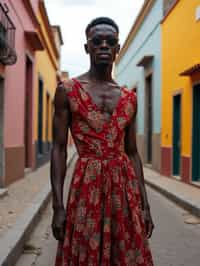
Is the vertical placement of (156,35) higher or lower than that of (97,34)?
higher

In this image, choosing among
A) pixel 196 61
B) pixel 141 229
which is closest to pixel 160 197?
pixel 196 61

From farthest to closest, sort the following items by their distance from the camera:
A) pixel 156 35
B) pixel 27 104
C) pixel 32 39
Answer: pixel 156 35, pixel 27 104, pixel 32 39

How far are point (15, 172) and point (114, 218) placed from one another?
31.6 feet

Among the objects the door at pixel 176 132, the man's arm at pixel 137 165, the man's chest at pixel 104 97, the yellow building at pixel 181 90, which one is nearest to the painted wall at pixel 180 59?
the yellow building at pixel 181 90

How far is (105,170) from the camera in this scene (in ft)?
7.86

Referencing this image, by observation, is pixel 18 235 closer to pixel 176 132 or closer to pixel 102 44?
pixel 102 44

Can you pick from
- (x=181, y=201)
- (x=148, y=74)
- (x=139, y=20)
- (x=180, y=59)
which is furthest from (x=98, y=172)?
(x=139, y=20)

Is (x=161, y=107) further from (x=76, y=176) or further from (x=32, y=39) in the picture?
(x=76, y=176)

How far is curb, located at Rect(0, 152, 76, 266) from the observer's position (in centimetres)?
468

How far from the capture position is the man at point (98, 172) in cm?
236

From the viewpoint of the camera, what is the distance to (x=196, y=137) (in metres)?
12.2

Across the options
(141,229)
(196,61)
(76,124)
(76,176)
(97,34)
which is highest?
(196,61)

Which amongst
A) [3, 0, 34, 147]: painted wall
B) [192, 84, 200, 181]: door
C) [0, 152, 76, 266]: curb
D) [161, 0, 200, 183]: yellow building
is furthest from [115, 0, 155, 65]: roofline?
[0, 152, 76, 266]: curb

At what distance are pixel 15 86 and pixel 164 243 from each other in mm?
7156
